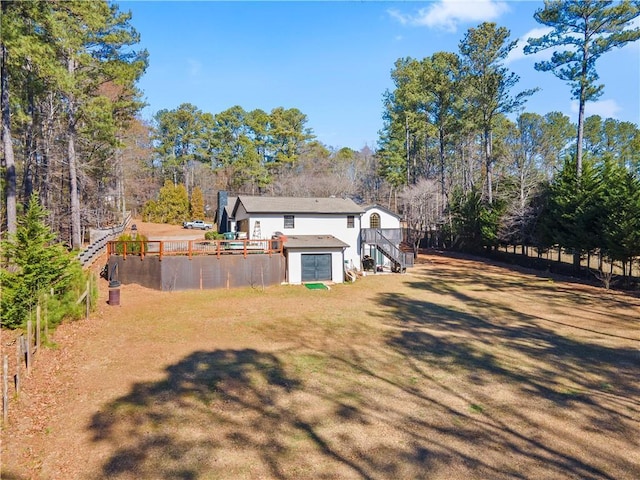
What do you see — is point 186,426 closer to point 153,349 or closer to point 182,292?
point 153,349

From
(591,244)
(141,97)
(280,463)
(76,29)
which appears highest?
(141,97)

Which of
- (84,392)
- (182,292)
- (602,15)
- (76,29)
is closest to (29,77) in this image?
(76,29)

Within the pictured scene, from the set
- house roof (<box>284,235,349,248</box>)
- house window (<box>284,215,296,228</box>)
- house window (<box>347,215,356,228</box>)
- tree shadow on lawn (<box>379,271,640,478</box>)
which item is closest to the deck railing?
house roof (<box>284,235,349,248</box>)

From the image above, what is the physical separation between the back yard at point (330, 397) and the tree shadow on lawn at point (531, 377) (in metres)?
0.04

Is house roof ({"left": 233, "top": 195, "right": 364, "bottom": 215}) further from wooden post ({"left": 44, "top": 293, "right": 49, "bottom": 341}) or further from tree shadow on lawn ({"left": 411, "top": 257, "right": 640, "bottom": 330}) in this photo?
wooden post ({"left": 44, "top": 293, "right": 49, "bottom": 341})

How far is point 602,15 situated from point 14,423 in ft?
109

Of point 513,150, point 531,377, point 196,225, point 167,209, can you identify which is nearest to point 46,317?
point 531,377

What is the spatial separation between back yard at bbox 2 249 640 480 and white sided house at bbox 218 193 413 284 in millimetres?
6679

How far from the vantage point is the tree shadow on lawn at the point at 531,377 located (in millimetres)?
6711

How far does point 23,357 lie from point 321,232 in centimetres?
1832

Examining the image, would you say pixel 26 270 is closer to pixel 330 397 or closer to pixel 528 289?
pixel 330 397

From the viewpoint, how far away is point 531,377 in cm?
980

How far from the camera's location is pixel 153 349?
1139cm

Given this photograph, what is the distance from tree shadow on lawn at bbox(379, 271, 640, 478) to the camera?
671 centimetres
